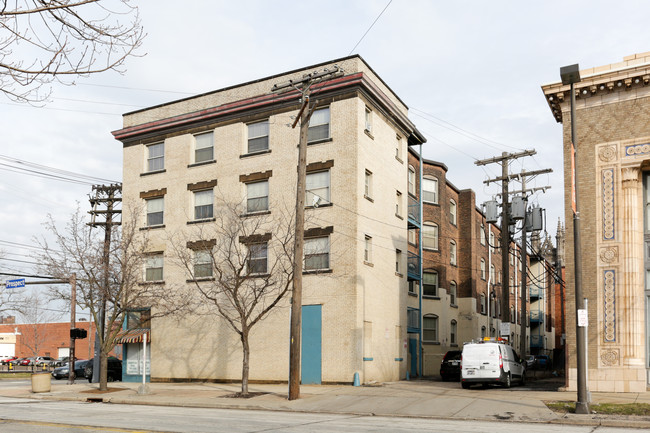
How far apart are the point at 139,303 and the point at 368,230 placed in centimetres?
1077

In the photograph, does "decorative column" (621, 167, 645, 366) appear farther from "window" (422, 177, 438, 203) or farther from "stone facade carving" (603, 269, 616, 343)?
"window" (422, 177, 438, 203)

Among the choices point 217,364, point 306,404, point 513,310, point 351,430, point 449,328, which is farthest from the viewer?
point 513,310

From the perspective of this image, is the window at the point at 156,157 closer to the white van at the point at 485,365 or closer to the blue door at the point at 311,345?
the blue door at the point at 311,345

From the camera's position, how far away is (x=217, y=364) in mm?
31812

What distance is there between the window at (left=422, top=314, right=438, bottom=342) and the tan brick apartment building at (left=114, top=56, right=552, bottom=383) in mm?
3378

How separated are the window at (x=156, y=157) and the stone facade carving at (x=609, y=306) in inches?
921

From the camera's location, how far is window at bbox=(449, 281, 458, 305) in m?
45.7

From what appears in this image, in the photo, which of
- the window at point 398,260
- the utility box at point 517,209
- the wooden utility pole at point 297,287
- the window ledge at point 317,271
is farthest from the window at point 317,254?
the utility box at point 517,209

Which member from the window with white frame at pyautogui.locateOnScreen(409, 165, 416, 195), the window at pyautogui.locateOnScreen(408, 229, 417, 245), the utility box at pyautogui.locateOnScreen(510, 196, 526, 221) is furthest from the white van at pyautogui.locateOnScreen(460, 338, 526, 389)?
the window with white frame at pyautogui.locateOnScreen(409, 165, 416, 195)

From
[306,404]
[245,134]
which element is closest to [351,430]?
[306,404]

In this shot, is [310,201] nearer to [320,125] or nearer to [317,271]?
→ [317,271]

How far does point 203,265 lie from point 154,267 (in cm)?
379

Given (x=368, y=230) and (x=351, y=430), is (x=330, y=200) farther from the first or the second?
(x=351, y=430)

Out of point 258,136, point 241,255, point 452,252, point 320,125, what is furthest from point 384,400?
point 452,252
